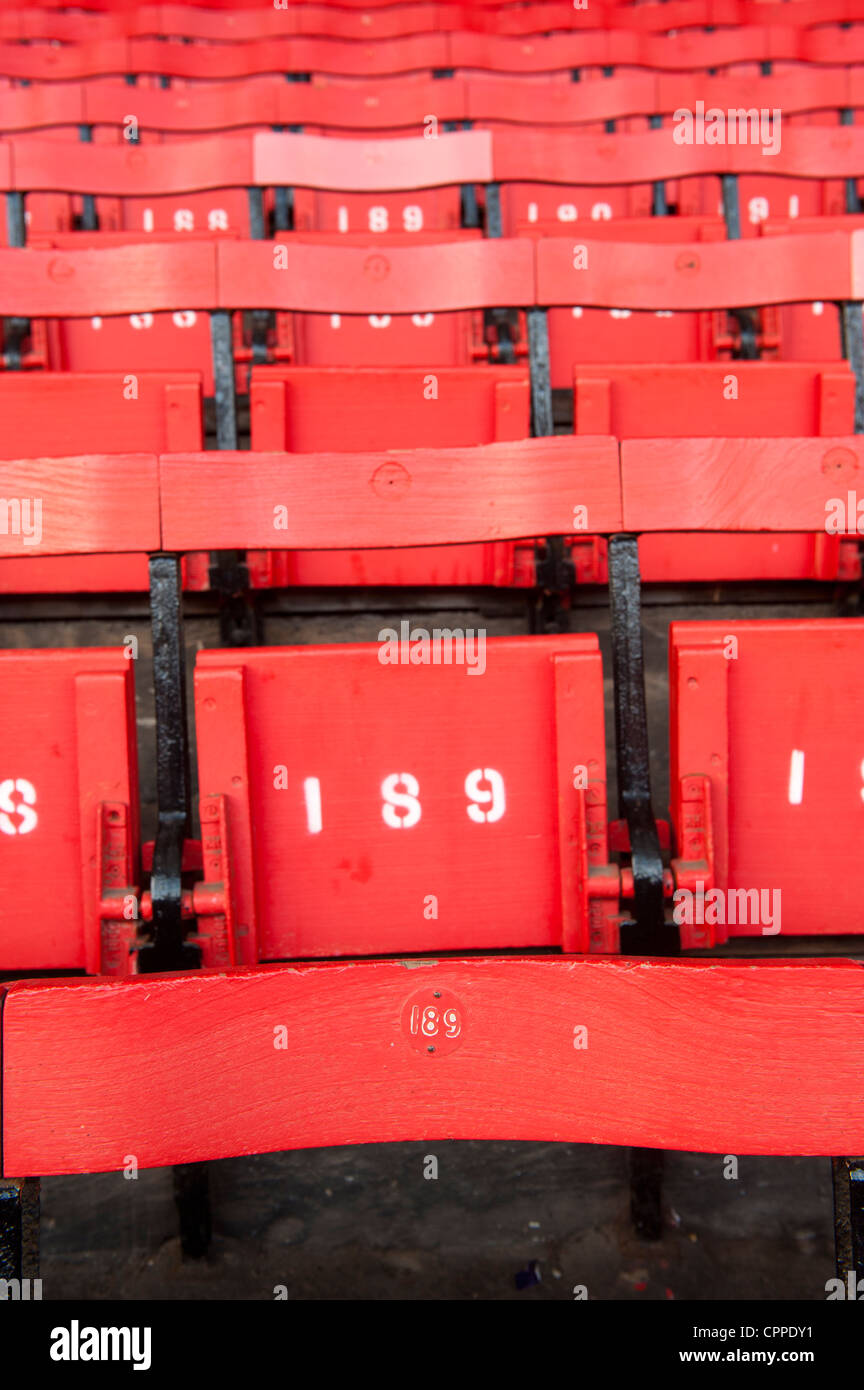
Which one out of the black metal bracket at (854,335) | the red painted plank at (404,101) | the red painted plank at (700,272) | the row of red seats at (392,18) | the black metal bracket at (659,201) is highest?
the row of red seats at (392,18)

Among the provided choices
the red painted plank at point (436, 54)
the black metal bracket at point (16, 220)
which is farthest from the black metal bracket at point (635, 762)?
the red painted plank at point (436, 54)

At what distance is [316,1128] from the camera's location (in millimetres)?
273

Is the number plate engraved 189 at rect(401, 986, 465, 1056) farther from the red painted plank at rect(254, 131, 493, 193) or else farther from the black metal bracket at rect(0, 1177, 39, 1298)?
the red painted plank at rect(254, 131, 493, 193)

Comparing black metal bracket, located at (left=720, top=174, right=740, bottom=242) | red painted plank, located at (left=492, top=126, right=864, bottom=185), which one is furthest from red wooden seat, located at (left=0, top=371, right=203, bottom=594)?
black metal bracket, located at (left=720, top=174, right=740, bottom=242)

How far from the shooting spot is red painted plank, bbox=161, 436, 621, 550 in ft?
1.65

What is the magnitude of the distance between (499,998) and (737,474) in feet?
1.13

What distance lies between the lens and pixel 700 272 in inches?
31.5

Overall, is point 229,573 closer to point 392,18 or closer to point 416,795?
point 416,795

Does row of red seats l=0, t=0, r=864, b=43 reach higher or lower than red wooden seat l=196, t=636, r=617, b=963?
higher

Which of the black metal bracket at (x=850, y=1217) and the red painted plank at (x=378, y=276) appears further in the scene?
the red painted plank at (x=378, y=276)

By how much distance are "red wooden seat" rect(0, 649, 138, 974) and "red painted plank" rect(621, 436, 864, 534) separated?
11.2 inches

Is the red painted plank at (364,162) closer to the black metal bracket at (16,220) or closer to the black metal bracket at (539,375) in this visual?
the black metal bracket at (16,220)

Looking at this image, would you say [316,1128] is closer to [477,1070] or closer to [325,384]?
[477,1070]

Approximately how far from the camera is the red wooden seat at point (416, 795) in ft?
1.58
